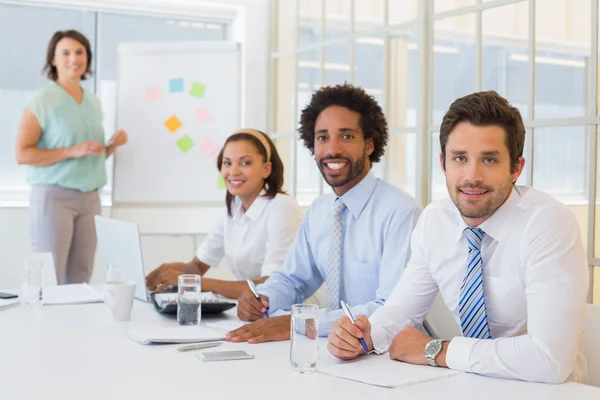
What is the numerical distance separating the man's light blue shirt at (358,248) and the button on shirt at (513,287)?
241 millimetres

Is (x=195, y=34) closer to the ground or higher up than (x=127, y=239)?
higher up

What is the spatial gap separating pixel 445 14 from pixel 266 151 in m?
0.98

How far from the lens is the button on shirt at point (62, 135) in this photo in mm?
3711

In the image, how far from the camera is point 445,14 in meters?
3.14

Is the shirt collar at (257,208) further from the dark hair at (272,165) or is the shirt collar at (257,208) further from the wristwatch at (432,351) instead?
the wristwatch at (432,351)

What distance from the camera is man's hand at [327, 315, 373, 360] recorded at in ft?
4.94

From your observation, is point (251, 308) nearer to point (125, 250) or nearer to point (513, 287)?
point (125, 250)

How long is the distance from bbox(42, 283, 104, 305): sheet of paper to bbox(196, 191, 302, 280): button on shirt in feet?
1.94

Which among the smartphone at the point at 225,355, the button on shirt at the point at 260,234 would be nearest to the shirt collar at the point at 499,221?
the smartphone at the point at 225,355

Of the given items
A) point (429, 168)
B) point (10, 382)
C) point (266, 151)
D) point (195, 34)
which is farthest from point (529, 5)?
point (195, 34)

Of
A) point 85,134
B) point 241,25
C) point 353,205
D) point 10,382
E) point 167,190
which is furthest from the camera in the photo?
point 241,25

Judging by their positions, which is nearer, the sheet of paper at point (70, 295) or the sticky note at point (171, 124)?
the sheet of paper at point (70, 295)

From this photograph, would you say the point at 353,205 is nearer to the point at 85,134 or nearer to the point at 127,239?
the point at 127,239

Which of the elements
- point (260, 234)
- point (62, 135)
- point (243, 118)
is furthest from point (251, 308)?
point (243, 118)
